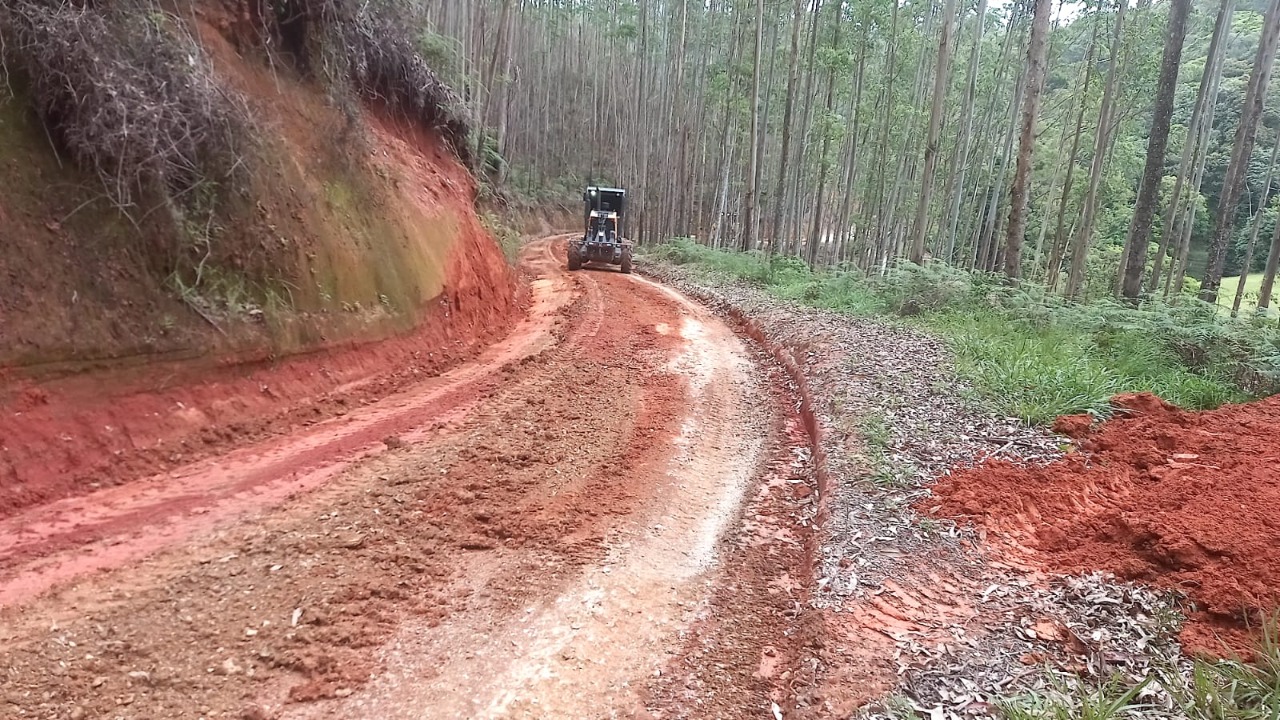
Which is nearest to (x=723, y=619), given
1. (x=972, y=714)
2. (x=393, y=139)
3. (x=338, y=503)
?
(x=972, y=714)

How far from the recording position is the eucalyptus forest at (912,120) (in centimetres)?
1691

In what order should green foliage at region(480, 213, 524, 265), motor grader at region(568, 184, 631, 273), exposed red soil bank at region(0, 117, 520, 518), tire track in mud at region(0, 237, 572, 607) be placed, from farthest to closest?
motor grader at region(568, 184, 631, 273) → green foliage at region(480, 213, 524, 265) → exposed red soil bank at region(0, 117, 520, 518) → tire track in mud at region(0, 237, 572, 607)

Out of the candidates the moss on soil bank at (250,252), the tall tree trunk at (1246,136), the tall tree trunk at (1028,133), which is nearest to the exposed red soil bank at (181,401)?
the moss on soil bank at (250,252)

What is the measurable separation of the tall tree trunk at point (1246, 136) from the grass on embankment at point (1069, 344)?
503 centimetres

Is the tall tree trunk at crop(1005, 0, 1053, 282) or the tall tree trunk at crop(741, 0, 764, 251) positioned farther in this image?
the tall tree trunk at crop(741, 0, 764, 251)

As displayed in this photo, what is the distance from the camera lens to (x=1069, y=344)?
28.9 feet

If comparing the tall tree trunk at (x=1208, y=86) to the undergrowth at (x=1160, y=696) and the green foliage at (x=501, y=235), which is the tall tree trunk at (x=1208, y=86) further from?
the undergrowth at (x=1160, y=696)

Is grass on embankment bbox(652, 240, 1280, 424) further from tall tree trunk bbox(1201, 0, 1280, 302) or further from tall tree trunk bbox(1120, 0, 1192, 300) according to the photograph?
tall tree trunk bbox(1201, 0, 1280, 302)

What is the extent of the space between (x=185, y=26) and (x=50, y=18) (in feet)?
5.20

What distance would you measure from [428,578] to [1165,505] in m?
4.77

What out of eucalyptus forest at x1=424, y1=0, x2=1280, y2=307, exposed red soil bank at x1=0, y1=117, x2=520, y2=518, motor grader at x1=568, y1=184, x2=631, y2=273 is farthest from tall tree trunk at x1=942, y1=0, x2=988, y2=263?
exposed red soil bank at x1=0, y1=117, x2=520, y2=518

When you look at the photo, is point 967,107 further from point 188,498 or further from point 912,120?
point 188,498

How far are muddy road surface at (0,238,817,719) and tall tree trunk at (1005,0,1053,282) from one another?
8.05m

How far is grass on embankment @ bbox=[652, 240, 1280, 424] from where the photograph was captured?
6.92 m
